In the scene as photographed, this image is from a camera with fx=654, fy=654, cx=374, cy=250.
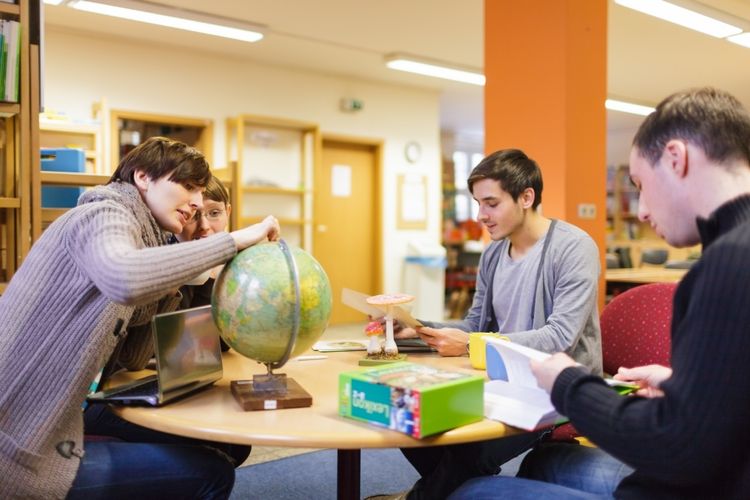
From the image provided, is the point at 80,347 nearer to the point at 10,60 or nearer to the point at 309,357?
the point at 309,357

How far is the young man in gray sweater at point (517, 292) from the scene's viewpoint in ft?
5.83

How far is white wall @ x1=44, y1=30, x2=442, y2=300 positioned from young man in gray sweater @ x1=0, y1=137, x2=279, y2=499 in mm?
4905

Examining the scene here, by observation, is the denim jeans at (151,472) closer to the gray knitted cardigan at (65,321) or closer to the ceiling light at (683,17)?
the gray knitted cardigan at (65,321)

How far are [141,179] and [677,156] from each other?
1273mm

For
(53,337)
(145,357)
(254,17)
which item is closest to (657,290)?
(145,357)

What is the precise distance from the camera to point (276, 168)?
702 cm

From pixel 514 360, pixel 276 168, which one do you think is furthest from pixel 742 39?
pixel 514 360

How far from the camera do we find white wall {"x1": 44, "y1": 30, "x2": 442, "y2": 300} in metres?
5.87

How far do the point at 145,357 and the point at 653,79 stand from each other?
7395 millimetres

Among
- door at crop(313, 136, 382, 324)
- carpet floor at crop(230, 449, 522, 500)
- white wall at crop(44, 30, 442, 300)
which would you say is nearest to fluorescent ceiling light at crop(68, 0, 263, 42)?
white wall at crop(44, 30, 442, 300)

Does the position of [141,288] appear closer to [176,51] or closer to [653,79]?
[176,51]

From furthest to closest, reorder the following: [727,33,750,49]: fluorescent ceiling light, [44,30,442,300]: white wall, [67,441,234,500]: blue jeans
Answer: [44,30,442,300]: white wall
[727,33,750,49]: fluorescent ceiling light
[67,441,234,500]: blue jeans

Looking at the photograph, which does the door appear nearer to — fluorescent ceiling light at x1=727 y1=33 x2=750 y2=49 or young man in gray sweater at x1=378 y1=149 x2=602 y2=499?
fluorescent ceiling light at x1=727 y1=33 x2=750 y2=49

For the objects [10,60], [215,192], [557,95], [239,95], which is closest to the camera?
[215,192]
